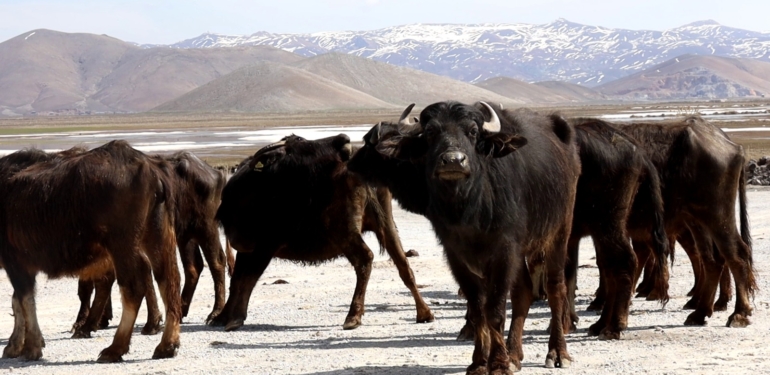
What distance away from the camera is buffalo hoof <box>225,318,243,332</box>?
12.2 metres

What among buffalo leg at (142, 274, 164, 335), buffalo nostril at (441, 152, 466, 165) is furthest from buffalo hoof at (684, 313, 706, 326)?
buffalo leg at (142, 274, 164, 335)

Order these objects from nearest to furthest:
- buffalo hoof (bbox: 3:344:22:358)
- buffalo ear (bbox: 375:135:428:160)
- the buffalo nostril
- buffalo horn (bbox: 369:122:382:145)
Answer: the buffalo nostril < buffalo ear (bbox: 375:135:428:160) < buffalo hoof (bbox: 3:344:22:358) < buffalo horn (bbox: 369:122:382:145)

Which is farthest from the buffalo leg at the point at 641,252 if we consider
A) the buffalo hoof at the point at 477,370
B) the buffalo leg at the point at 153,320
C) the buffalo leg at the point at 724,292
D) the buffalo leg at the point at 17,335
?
the buffalo leg at the point at 17,335

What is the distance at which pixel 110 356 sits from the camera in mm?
10008

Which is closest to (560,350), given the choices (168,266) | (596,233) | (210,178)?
(596,233)

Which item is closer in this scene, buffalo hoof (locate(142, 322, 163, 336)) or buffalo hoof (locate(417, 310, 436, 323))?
buffalo hoof (locate(142, 322, 163, 336))

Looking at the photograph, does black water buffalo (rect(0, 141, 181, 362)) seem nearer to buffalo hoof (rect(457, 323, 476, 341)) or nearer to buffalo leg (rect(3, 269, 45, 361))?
buffalo leg (rect(3, 269, 45, 361))

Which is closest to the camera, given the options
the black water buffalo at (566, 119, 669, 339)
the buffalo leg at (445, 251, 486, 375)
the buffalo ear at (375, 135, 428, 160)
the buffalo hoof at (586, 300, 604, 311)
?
the buffalo leg at (445, 251, 486, 375)

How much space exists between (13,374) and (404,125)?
4.16 metres

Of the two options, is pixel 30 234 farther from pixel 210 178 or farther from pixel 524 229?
pixel 524 229

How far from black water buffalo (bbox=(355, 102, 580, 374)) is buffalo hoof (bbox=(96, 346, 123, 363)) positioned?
319 centimetres

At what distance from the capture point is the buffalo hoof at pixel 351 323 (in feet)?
40.0

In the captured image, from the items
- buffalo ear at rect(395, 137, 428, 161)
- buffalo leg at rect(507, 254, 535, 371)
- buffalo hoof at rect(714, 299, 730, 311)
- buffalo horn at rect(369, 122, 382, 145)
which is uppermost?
buffalo ear at rect(395, 137, 428, 161)

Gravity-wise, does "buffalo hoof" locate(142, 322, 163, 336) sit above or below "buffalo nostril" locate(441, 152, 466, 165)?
below
